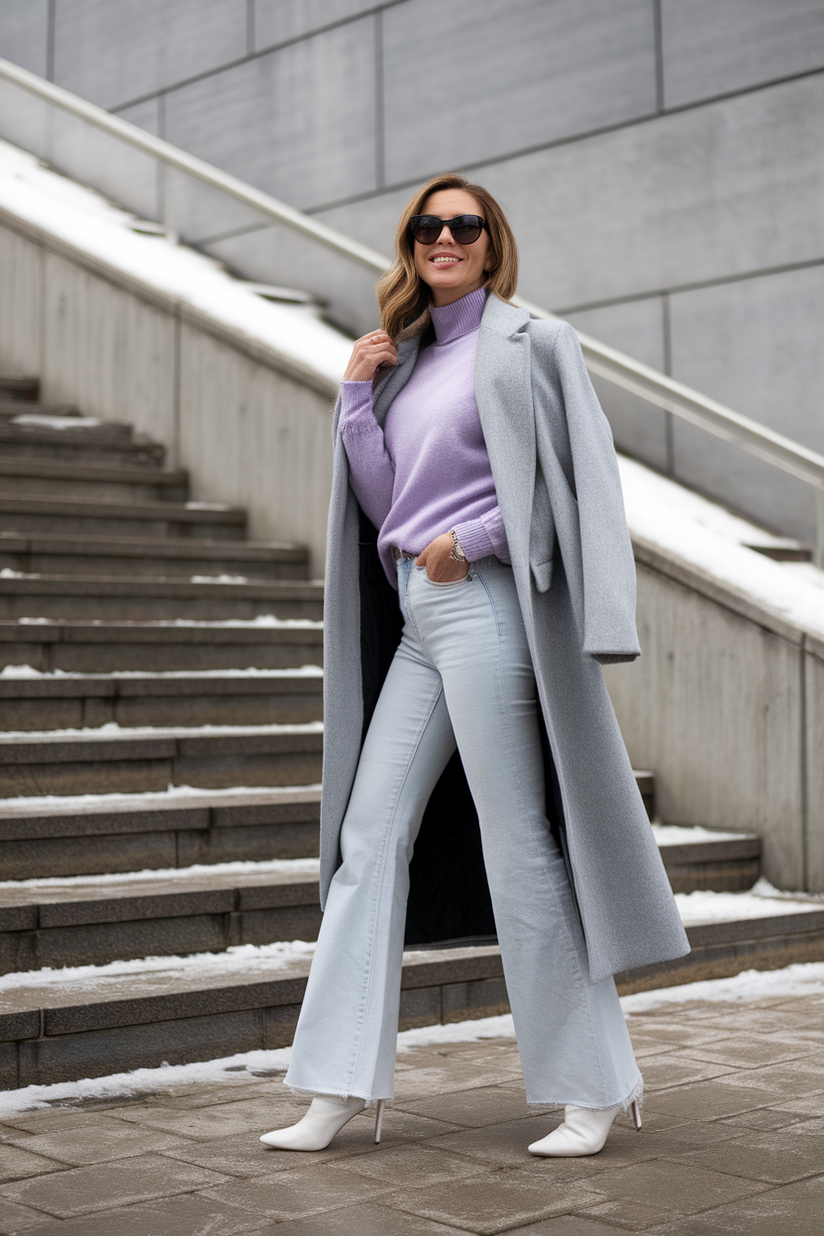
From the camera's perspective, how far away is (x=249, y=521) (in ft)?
28.4

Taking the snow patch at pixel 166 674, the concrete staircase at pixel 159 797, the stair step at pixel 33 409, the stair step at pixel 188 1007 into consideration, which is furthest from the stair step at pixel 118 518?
the stair step at pixel 188 1007

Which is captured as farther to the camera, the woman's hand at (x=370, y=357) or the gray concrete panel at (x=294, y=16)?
the gray concrete panel at (x=294, y=16)

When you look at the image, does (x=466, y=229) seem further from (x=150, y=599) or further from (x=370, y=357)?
(x=150, y=599)

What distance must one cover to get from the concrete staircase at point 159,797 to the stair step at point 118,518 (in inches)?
0.5

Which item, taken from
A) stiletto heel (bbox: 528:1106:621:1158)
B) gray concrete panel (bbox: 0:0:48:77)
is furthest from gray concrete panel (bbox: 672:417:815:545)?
gray concrete panel (bbox: 0:0:48:77)

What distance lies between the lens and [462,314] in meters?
3.51

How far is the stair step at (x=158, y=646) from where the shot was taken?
245 inches

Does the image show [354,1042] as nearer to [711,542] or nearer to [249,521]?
[711,542]

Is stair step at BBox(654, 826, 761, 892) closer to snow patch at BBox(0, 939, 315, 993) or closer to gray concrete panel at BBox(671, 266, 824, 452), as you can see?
snow patch at BBox(0, 939, 315, 993)

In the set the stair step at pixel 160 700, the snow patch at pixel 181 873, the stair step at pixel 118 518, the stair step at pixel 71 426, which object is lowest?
the snow patch at pixel 181 873

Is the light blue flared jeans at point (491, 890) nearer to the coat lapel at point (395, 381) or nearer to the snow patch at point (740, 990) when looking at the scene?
the coat lapel at point (395, 381)

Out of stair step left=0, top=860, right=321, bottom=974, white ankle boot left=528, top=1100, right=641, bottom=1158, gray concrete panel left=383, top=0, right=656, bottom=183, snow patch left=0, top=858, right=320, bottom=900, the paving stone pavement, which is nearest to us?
the paving stone pavement

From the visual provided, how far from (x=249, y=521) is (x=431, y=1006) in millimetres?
4531

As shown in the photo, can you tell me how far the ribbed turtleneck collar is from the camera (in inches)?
138
